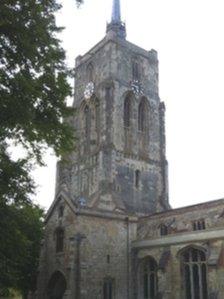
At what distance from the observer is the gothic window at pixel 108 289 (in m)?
34.6

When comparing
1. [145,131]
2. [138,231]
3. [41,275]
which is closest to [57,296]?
[41,275]

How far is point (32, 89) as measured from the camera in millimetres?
13258

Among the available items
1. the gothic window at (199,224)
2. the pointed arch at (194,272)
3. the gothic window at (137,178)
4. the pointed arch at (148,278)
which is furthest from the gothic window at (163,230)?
the gothic window at (137,178)

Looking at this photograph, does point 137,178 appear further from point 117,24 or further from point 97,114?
point 117,24

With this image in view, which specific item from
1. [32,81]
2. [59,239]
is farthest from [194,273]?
[32,81]

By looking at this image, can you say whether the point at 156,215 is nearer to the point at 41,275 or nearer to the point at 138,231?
the point at 138,231

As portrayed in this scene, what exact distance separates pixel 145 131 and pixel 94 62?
1000cm

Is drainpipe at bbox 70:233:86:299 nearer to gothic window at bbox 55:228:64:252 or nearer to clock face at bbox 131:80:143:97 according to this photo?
gothic window at bbox 55:228:64:252

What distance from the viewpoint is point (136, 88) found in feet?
163

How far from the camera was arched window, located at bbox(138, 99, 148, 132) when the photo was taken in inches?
1940

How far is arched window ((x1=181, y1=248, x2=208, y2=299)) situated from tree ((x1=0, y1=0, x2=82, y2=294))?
1840cm

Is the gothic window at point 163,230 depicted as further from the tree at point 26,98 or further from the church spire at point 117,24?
the church spire at point 117,24

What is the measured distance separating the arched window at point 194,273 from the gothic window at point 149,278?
322 cm

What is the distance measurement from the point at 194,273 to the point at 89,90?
25533 millimetres
